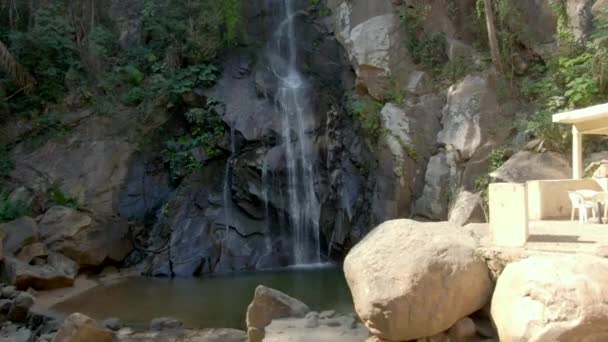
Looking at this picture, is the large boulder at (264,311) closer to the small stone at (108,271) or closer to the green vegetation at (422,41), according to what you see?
the small stone at (108,271)

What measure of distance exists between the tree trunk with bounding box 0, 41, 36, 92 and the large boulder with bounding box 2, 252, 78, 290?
7.33 m

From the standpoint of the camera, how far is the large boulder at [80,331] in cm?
887

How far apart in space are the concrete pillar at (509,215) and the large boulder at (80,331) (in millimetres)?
6370

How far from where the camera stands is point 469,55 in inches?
667

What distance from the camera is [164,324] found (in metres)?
11.0

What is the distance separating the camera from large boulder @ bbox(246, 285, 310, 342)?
9023mm

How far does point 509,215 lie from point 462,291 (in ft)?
3.63

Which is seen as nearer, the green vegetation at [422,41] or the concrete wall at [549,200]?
the concrete wall at [549,200]

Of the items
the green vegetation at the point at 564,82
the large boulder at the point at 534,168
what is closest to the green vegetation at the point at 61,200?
the large boulder at the point at 534,168

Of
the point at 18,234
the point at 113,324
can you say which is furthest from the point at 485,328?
the point at 18,234

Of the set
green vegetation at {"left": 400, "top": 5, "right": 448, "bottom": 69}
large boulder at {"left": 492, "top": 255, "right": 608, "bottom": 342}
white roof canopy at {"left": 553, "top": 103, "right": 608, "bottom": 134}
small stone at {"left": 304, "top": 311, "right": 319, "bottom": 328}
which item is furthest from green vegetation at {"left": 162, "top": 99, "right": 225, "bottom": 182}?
large boulder at {"left": 492, "top": 255, "right": 608, "bottom": 342}

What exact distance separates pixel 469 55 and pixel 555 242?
1119 centimetres

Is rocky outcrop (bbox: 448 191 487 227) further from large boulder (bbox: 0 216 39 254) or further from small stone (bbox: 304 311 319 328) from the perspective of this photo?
large boulder (bbox: 0 216 39 254)

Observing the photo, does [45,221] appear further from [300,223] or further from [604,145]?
[604,145]
